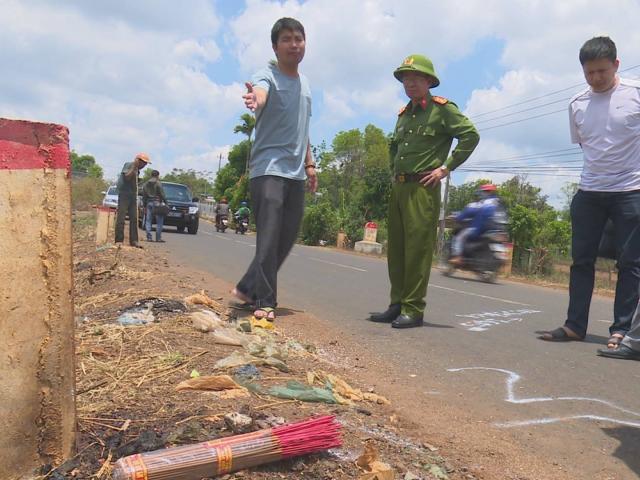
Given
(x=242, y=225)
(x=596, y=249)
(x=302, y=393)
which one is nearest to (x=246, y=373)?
(x=302, y=393)

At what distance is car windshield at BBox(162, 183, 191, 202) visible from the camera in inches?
902

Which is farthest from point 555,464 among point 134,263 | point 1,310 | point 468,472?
point 134,263

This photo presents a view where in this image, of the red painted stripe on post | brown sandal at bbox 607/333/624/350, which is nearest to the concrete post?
the red painted stripe on post

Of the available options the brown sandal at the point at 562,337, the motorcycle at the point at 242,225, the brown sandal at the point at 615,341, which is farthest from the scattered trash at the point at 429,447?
the motorcycle at the point at 242,225

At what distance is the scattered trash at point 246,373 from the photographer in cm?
287

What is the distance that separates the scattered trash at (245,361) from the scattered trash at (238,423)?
827 mm

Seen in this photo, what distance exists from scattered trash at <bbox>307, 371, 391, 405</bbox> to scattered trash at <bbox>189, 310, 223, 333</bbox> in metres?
0.96

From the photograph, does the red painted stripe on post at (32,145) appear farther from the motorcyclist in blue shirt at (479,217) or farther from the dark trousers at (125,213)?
the dark trousers at (125,213)

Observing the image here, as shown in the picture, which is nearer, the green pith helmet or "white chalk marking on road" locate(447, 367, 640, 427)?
"white chalk marking on road" locate(447, 367, 640, 427)

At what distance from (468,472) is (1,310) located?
1.66 m

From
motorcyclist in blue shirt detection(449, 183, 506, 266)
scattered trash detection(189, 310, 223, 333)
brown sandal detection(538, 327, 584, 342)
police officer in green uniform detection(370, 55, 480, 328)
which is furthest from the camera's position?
motorcyclist in blue shirt detection(449, 183, 506, 266)

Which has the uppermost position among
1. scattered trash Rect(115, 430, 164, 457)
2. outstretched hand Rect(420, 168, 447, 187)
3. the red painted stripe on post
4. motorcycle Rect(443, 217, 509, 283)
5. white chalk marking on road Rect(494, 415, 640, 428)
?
outstretched hand Rect(420, 168, 447, 187)

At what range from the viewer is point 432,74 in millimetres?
4832

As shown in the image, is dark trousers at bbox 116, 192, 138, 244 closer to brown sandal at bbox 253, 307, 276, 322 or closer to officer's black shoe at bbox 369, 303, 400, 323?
officer's black shoe at bbox 369, 303, 400, 323
